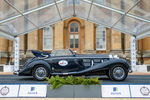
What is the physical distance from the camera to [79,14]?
12688 millimetres

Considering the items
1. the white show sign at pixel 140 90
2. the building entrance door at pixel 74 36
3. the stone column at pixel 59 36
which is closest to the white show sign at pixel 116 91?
the white show sign at pixel 140 90

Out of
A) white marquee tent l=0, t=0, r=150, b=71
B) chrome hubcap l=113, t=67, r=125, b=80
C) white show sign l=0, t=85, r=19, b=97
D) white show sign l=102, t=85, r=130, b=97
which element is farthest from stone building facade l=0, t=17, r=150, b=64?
white show sign l=0, t=85, r=19, b=97

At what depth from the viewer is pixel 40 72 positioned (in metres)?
7.38

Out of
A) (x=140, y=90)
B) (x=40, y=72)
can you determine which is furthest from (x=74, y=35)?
(x=140, y=90)

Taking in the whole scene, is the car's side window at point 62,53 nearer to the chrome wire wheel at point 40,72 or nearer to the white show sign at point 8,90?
the chrome wire wheel at point 40,72

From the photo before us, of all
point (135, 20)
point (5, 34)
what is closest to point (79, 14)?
point (135, 20)

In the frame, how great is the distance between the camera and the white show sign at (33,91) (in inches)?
185

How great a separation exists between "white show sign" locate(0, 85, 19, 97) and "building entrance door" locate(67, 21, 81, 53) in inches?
636

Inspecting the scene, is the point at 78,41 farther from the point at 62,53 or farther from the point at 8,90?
the point at 8,90

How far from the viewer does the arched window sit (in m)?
20.9

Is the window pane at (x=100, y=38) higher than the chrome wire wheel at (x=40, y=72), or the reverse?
the window pane at (x=100, y=38)

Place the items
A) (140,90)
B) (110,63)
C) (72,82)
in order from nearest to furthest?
(140,90)
(72,82)
(110,63)

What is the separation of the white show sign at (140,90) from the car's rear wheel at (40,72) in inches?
149

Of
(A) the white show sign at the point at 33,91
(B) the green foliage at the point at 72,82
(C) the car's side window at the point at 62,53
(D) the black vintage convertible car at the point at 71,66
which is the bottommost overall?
(A) the white show sign at the point at 33,91
